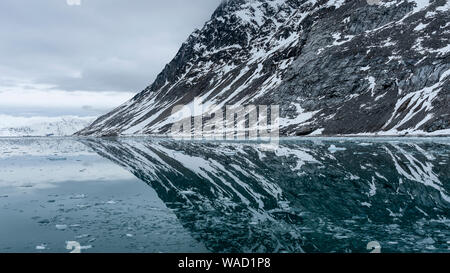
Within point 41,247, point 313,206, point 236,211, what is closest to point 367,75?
point 313,206

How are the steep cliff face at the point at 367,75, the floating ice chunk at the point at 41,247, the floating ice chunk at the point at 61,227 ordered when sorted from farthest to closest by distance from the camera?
the steep cliff face at the point at 367,75 → the floating ice chunk at the point at 61,227 → the floating ice chunk at the point at 41,247

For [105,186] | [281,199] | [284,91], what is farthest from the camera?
[284,91]

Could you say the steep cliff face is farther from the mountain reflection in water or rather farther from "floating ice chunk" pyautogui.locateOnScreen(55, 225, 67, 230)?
"floating ice chunk" pyautogui.locateOnScreen(55, 225, 67, 230)

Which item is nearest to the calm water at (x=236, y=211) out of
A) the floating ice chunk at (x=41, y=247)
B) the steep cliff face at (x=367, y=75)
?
the floating ice chunk at (x=41, y=247)

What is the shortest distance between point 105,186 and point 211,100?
160 meters

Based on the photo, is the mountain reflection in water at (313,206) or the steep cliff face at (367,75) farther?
the steep cliff face at (367,75)

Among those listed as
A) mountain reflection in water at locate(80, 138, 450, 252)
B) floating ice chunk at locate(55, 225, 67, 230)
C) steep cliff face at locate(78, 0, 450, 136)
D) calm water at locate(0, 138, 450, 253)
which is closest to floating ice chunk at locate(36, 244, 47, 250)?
calm water at locate(0, 138, 450, 253)

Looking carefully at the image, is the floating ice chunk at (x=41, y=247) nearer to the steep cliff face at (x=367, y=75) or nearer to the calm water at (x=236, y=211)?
the calm water at (x=236, y=211)

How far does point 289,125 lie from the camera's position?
11044 centimetres

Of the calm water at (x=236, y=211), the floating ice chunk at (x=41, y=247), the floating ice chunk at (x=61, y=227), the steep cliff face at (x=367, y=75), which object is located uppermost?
the steep cliff face at (x=367, y=75)

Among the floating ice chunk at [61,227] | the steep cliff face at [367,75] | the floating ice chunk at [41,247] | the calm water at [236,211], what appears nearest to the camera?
the floating ice chunk at [41,247]

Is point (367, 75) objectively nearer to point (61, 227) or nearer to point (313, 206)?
point (313, 206)
